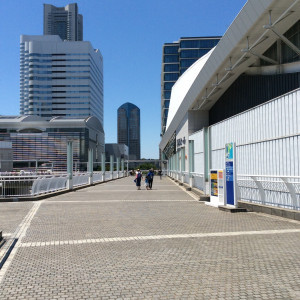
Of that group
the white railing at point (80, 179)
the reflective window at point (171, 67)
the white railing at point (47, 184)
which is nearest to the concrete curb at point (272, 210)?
the white railing at point (47, 184)

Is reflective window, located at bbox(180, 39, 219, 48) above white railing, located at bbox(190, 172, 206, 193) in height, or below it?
above

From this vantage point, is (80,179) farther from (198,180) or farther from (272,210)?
Answer: (272,210)

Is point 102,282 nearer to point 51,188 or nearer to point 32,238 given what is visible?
point 32,238

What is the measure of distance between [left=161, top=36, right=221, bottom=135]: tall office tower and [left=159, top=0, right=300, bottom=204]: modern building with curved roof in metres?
78.3

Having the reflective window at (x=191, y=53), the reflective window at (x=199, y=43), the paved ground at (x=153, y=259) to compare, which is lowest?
the paved ground at (x=153, y=259)

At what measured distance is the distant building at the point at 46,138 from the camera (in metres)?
112

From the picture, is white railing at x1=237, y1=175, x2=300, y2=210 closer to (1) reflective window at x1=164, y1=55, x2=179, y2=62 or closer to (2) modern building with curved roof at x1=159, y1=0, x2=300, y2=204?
(2) modern building with curved roof at x1=159, y1=0, x2=300, y2=204

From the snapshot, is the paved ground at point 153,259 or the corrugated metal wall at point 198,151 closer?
the paved ground at point 153,259

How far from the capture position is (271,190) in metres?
11.8

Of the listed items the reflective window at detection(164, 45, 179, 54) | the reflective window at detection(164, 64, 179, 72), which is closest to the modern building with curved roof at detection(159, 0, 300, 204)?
the reflective window at detection(164, 64, 179, 72)

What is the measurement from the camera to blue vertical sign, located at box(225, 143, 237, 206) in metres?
12.8

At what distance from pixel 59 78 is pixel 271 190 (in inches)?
6727

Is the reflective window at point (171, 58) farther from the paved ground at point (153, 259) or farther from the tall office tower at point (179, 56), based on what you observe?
the paved ground at point (153, 259)

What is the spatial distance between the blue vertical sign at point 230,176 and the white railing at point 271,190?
617 mm
